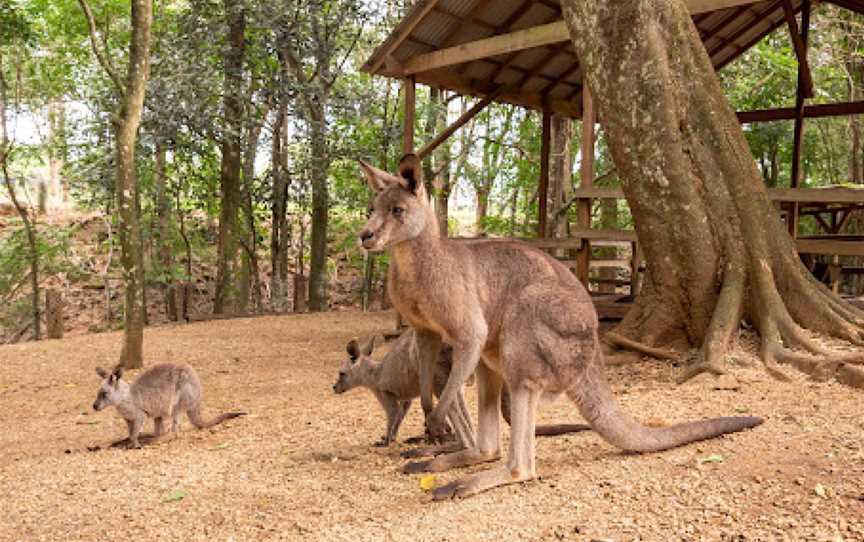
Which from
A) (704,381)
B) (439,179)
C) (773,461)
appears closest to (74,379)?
(704,381)

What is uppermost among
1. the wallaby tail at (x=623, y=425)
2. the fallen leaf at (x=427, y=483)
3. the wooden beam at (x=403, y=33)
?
the wooden beam at (x=403, y=33)


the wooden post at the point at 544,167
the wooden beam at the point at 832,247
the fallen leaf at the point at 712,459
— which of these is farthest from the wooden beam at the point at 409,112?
the fallen leaf at the point at 712,459

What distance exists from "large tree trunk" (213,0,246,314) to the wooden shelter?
12.6ft

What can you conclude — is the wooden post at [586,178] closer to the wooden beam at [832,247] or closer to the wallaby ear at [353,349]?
the wooden beam at [832,247]

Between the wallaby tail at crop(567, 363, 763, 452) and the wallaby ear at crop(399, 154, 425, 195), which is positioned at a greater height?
the wallaby ear at crop(399, 154, 425, 195)

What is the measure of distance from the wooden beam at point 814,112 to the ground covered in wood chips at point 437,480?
8.11 metres

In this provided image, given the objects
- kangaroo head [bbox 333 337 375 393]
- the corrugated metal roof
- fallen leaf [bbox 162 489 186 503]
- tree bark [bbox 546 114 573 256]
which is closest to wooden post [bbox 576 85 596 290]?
the corrugated metal roof

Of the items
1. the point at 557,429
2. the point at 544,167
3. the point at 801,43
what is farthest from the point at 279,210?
the point at 557,429

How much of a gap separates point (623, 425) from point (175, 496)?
253cm

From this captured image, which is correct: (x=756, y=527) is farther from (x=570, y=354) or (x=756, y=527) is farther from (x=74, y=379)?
(x=74, y=379)

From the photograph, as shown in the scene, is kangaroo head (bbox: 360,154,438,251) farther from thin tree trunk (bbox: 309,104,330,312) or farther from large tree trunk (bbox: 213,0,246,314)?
thin tree trunk (bbox: 309,104,330,312)

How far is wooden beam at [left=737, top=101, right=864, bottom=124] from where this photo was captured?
11719 mm

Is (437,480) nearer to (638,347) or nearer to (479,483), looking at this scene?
(479,483)

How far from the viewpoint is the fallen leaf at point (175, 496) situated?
4033 mm
